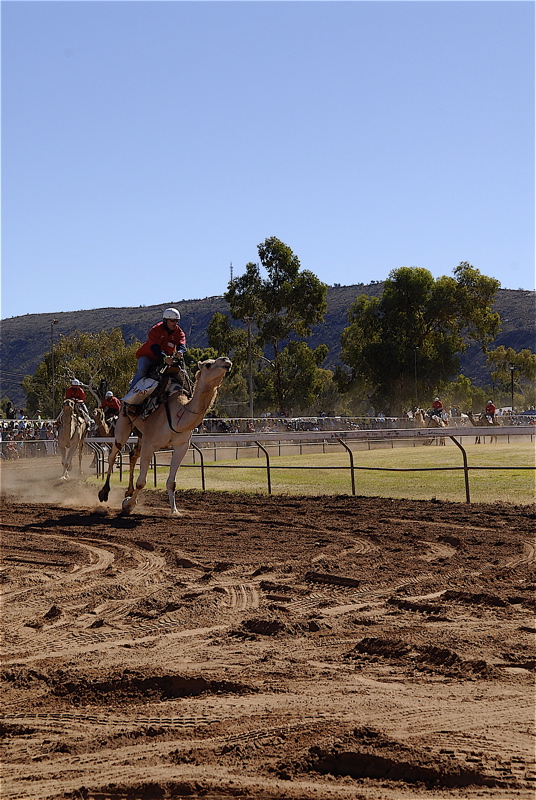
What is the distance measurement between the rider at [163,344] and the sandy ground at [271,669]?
4883 mm

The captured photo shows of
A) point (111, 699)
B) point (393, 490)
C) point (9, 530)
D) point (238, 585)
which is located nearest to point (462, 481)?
point (393, 490)

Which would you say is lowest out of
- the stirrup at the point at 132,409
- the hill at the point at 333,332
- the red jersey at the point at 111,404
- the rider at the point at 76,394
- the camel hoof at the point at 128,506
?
the camel hoof at the point at 128,506

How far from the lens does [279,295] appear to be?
2763 inches

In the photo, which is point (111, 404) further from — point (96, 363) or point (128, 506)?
point (96, 363)

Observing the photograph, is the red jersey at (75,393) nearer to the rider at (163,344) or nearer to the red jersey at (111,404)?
the red jersey at (111,404)

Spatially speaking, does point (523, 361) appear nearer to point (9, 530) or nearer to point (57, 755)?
point (9, 530)

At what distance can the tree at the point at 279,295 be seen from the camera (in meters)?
70.3

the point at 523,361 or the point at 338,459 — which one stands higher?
the point at 523,361

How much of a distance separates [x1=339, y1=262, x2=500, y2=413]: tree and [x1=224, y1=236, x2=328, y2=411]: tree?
25.8 ft

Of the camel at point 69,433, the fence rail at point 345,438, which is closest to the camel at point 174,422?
the fence rail at point 345,438

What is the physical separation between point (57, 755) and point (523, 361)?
3759 inches

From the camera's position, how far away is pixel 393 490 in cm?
2227

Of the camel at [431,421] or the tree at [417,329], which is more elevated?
the tree at [417,329]

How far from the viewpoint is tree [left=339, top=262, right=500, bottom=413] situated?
2953 inches
